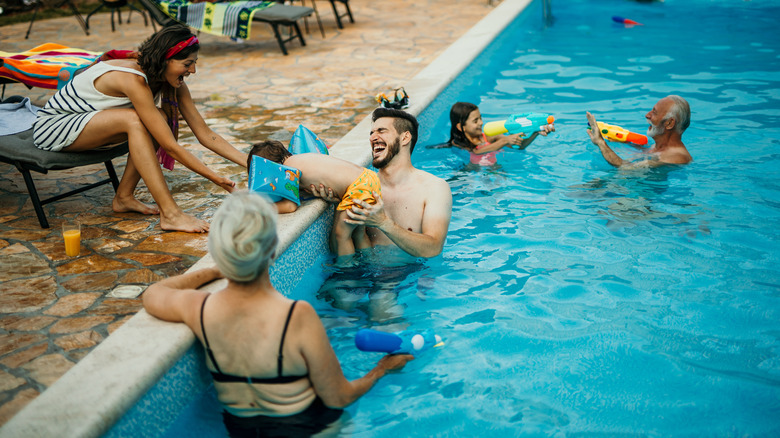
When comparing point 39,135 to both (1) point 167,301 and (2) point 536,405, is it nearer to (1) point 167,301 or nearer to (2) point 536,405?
(1) point 167,301

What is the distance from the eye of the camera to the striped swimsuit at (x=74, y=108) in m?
4.04

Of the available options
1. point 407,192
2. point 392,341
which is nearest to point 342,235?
point 407,192

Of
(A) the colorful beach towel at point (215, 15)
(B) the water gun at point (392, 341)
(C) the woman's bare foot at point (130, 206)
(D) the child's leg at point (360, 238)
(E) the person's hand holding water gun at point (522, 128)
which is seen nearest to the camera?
(B) the water gun at point (392, 341)

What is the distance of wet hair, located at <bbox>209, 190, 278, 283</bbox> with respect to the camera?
2.13 meters

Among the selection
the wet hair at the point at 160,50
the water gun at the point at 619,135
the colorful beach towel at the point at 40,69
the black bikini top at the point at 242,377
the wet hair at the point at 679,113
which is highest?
the wet hair at the point at 160,50

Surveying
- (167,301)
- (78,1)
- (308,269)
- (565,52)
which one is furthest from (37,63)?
(78,1)

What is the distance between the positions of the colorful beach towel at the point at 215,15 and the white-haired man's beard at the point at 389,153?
570 centimetres

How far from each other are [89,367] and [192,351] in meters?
0.40

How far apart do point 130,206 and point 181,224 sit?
58cm

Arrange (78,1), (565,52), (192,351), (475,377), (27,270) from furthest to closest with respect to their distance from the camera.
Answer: (78,1)
(565,52)
(27,270)
(475,377)
(192,351)

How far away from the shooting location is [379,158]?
4.05 meters

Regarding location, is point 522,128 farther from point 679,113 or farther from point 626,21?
point 626,21

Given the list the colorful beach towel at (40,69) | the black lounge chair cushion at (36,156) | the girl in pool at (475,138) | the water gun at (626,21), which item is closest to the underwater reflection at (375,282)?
the black lounge chair cushion at (36,156)

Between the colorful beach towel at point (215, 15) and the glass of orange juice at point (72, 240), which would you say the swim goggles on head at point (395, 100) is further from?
the colorful beach towel at point (215, 15)
